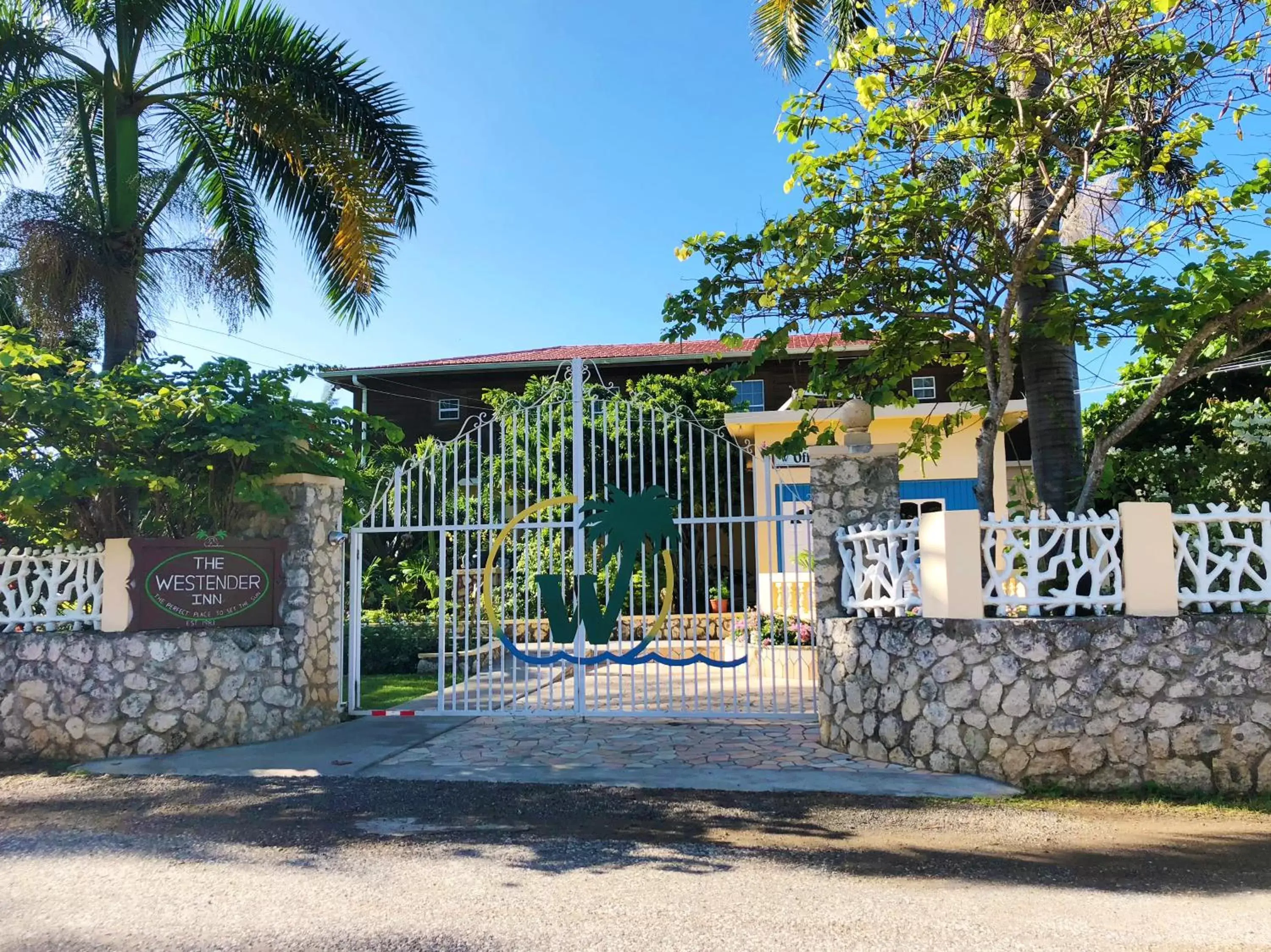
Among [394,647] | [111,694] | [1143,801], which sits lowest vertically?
[1143,801]

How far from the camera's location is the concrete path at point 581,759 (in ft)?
22.2

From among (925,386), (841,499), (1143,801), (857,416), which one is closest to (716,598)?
(841,499)

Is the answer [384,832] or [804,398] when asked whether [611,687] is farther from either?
[384,832]

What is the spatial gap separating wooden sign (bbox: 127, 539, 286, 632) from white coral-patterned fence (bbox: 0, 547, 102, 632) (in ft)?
1.54

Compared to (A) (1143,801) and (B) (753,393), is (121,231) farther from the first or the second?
(B) (753,393)

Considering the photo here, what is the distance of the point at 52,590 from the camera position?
8180 millimetres

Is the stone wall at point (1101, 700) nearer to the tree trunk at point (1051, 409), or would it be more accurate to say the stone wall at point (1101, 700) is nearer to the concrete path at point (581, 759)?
the concrete path at point (581, 759)

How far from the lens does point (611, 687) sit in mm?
12117

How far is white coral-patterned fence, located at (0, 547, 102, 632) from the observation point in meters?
8.15

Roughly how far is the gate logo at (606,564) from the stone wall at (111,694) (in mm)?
2551

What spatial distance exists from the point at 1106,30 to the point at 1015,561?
4.07 metres

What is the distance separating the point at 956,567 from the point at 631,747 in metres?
3.21

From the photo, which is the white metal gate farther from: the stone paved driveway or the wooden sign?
the wooden sign

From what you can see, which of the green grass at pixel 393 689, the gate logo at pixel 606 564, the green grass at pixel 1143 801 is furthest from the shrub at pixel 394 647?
the green grass at pixel 1143 801
